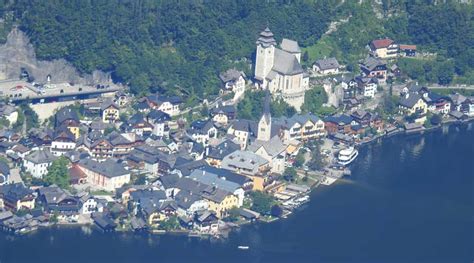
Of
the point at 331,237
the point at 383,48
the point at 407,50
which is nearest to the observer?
the point at 331,237

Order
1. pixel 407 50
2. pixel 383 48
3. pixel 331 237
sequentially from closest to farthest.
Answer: pixel 331 237, pixel 383 48, pixel 407 50

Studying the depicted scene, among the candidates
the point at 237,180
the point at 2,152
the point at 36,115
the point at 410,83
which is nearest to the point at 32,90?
the point at 36,115

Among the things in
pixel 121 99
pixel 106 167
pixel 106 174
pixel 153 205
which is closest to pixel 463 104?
pixel 121 99

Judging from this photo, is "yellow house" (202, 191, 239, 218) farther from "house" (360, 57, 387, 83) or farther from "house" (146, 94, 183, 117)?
"house" (360, 57, 387, 83)

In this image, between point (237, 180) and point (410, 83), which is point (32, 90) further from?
point (410, 83)

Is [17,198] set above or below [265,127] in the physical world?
below

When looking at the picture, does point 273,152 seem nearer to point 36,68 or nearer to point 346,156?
point 346,156

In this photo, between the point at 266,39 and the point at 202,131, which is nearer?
the point at 202,131
